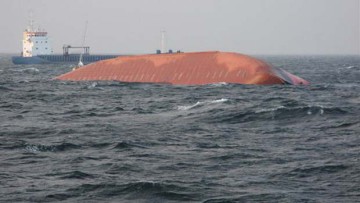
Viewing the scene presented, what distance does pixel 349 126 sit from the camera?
27.5m

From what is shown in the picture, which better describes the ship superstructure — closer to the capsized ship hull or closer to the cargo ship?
the cargo ship

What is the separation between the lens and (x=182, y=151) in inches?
846

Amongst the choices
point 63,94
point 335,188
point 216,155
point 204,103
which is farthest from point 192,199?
point 63,94

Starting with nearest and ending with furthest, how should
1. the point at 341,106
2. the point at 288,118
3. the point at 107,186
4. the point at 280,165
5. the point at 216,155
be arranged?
1. the point at 107,186
2. the point at 280,165
3. the point at 216,155
4. the point at 288,118
5. the point at 341,106

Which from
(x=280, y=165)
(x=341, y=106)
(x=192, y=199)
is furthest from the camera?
(x=341, y=106)

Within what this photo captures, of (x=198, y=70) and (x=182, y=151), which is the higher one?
(x=198, y=70)

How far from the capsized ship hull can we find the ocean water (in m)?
17.7

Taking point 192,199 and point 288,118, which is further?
point 288,118

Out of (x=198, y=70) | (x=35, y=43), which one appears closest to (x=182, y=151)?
(x=198, y=70)

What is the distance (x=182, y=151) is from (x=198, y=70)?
3748 cm

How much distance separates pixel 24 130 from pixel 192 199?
13.6 metres

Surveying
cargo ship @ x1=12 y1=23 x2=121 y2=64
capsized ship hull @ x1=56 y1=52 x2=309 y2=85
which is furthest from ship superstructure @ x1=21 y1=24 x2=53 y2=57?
capsized ship hull @ x1=56 y1=52 x2=309 y2=85

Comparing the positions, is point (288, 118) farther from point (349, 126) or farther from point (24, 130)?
point (24, 130)

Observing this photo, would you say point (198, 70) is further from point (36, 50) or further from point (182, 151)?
point (36, 50)
